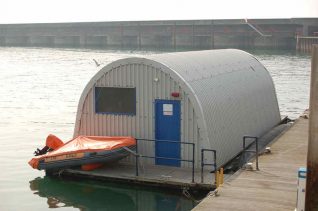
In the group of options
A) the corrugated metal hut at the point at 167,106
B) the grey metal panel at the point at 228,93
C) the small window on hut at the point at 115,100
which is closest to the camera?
the corrugated metal hut at the point at 167,106

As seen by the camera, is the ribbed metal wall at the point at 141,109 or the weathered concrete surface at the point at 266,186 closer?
the weathered concrete surface at the point at 266,186

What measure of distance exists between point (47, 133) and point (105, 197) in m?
14.1

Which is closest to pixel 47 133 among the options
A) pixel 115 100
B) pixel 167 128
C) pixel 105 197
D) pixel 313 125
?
pixel 115 100

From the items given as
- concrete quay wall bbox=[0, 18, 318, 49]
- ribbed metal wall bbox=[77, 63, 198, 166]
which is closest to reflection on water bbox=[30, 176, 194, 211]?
ribbed metal wall bbox=[77, 63, 198, 166]

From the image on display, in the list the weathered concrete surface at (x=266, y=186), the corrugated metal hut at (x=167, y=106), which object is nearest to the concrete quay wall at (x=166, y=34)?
the corrugated metal hut at (x=167, y=106)

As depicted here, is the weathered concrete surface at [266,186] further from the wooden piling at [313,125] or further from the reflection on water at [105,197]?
the wooden piling at [313,125]

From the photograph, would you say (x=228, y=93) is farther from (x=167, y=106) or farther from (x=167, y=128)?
(x=167, y=128)

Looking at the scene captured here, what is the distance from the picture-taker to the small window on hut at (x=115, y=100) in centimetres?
1908

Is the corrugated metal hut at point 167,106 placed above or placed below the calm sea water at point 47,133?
above

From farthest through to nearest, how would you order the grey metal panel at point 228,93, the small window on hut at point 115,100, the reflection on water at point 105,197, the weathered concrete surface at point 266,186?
the small window on hut at point 115,100, the grey metal panel at point 228,93, the reflection on water at point 105,197, the weathered concrete surface at point 266,186

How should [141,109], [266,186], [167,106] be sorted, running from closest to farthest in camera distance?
[266,186]
[167,106]
[141,109]

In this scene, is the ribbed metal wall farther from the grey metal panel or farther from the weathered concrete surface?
the weathered concrete surface

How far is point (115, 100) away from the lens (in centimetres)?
1941

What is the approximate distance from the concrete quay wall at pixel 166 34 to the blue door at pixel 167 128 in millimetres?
105563
